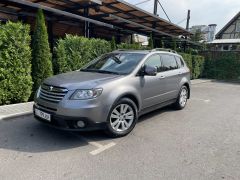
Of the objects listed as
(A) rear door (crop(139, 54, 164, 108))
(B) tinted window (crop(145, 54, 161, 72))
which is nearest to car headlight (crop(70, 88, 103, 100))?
(A) rear door (crop(139, 54, 164, 108))

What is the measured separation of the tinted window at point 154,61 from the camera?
5246mm

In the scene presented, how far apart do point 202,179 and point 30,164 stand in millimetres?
2350

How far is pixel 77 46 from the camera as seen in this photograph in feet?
26.6

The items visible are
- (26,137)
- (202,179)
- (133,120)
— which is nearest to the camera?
(202,179)

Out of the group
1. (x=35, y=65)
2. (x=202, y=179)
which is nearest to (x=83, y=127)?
(x=202, y=179)

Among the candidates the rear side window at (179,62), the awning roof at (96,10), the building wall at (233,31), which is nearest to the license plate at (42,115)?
the rear side window at (179,62)

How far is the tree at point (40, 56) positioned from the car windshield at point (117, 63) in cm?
233

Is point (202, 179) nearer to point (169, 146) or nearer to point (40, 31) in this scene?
point (169, 146)

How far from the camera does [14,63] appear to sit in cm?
627

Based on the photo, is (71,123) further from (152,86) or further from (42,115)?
A: (152,86)

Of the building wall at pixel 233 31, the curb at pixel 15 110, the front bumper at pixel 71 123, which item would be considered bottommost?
the curb at pixel 15 110

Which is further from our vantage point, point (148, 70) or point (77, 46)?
point (77, 46)

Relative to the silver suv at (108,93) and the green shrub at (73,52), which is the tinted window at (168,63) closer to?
the silver suv at (108,93)

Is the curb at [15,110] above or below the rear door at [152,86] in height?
below
